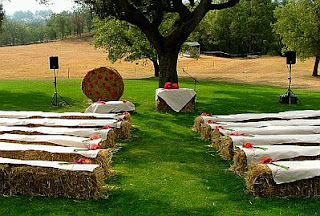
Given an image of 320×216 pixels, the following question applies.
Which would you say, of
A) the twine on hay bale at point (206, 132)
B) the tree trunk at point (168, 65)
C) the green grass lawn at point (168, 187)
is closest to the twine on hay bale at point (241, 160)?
the green grass lawn at point (168, 187)

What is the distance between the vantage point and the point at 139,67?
50281mm

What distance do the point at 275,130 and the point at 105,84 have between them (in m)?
8.59

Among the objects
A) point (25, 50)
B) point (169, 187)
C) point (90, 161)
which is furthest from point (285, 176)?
point (25, 50)

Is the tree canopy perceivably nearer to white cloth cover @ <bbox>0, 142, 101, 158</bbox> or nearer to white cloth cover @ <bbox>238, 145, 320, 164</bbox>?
white cloth cover @ <bbox>0, 142, 101, 158</bbox>

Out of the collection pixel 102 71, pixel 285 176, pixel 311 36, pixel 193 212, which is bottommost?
pixel 193 212

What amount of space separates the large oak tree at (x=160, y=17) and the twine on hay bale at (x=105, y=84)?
6.43 ft

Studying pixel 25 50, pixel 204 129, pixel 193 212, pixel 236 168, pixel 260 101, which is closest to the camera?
pixel 193 212

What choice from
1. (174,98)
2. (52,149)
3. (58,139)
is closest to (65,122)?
(58,139)

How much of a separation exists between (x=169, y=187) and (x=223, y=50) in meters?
63.0

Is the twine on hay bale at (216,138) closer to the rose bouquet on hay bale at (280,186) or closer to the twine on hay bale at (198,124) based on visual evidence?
the twine on hay bale at (198,124)

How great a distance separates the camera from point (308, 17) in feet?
120

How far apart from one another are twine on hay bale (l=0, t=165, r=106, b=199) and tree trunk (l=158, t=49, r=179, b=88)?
11.1m

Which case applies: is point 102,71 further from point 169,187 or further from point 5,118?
point 169,187

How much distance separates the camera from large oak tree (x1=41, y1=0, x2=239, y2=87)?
1656 centimetres
